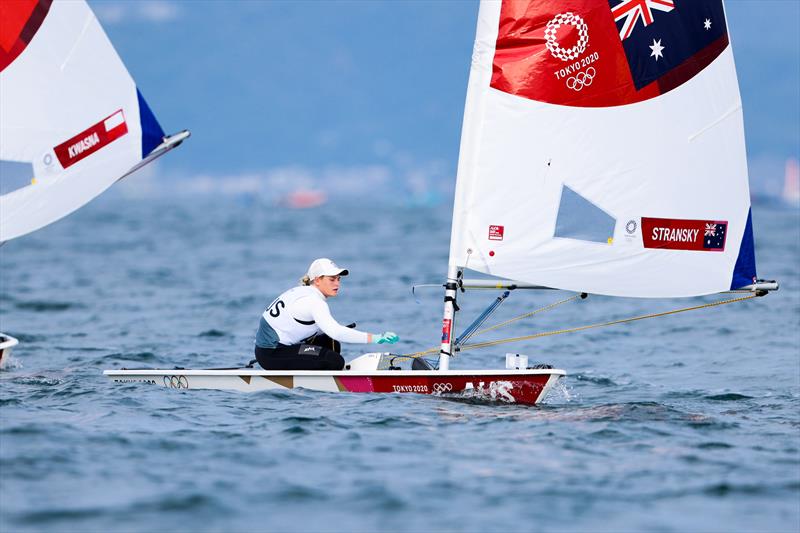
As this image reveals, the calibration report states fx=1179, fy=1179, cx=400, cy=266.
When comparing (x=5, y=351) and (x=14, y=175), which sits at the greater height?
(x=14, y=175)

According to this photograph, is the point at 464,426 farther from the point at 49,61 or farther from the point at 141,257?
the point at 141,257

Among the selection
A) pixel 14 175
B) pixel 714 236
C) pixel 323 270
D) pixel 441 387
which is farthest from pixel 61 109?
pixel 714 236

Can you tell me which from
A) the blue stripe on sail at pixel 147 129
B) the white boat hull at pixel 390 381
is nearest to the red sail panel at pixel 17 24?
the blue stripe on sail at pixel 147 129

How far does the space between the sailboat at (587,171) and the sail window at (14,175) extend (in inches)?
93.5

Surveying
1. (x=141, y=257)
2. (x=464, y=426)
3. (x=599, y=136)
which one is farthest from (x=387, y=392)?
(x=141, y=257)

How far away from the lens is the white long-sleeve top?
10.6 m

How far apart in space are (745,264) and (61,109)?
6540mm

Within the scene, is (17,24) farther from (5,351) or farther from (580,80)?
(580,80)

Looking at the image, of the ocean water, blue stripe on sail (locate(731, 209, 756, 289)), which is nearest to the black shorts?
the ocean water

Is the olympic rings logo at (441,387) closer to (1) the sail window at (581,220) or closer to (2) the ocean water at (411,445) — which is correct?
(2) the ocean water at (411,445)

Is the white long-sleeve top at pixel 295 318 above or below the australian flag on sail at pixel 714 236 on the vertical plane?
below

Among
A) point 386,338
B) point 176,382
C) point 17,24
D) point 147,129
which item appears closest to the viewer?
point 386,338

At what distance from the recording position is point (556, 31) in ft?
33.9

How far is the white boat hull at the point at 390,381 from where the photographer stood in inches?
403
